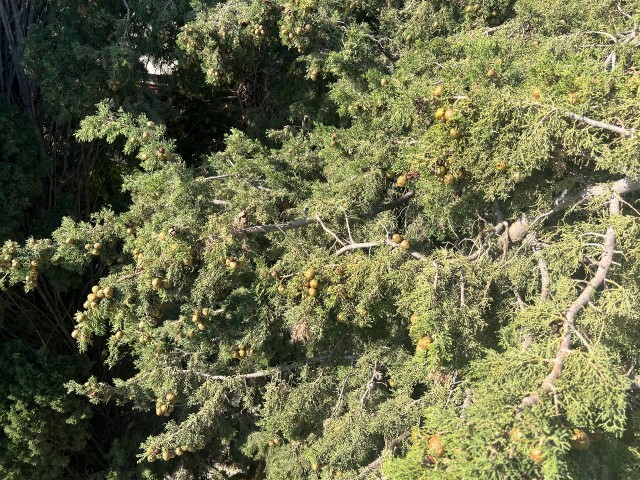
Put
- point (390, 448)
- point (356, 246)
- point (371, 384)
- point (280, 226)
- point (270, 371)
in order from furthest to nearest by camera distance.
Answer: point (270, 371) < point (371, 384) < point (390, 448) < point (280, 226) < point (356, 246)

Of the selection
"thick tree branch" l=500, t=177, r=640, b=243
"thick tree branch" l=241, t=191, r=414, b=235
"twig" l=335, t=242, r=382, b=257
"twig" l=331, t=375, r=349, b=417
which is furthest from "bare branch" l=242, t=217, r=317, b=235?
"twig" l=331, t=375, r=349, b=417

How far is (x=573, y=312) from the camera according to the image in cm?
173

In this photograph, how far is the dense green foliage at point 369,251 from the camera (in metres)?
1.81

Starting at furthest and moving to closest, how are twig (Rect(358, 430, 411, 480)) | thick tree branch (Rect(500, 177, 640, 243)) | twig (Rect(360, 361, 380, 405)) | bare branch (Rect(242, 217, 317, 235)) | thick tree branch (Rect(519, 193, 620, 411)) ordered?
twig (Rect(360, 361, 380, 405))
twig (Rect(358, 430, 411, 480))
bare branch (Rect(242, 217, 317, 235))
thick tree branch (Rect(500, 177, 640, 243))
thick tree branch (Rect(519, 193, 620, 411))

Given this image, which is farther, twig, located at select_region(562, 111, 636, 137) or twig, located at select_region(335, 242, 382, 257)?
twig, located at select_region(335, 242, 382, 257)

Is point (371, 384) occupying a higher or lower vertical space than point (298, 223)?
lower

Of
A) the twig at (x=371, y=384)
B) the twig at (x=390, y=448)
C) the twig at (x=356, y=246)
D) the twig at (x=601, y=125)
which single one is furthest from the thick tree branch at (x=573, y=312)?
the twig at (x=371, y=384)

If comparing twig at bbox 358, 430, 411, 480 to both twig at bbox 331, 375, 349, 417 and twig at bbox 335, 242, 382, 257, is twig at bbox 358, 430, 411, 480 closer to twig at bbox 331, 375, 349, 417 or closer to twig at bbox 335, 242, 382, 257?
twig at bbox 331, 375, 349, 417

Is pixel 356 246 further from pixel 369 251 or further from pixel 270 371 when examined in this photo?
pixel 270 371

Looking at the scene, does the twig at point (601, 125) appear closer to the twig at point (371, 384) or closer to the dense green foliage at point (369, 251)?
the dense green foliage at point (369, 251)

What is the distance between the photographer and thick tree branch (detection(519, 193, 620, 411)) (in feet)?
4.89

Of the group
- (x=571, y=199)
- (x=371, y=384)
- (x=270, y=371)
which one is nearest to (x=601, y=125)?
(x=571, y=199)

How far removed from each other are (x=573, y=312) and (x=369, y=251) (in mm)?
1111

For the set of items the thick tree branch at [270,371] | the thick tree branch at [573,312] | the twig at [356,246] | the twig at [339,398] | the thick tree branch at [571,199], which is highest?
the twig at [356,246]
